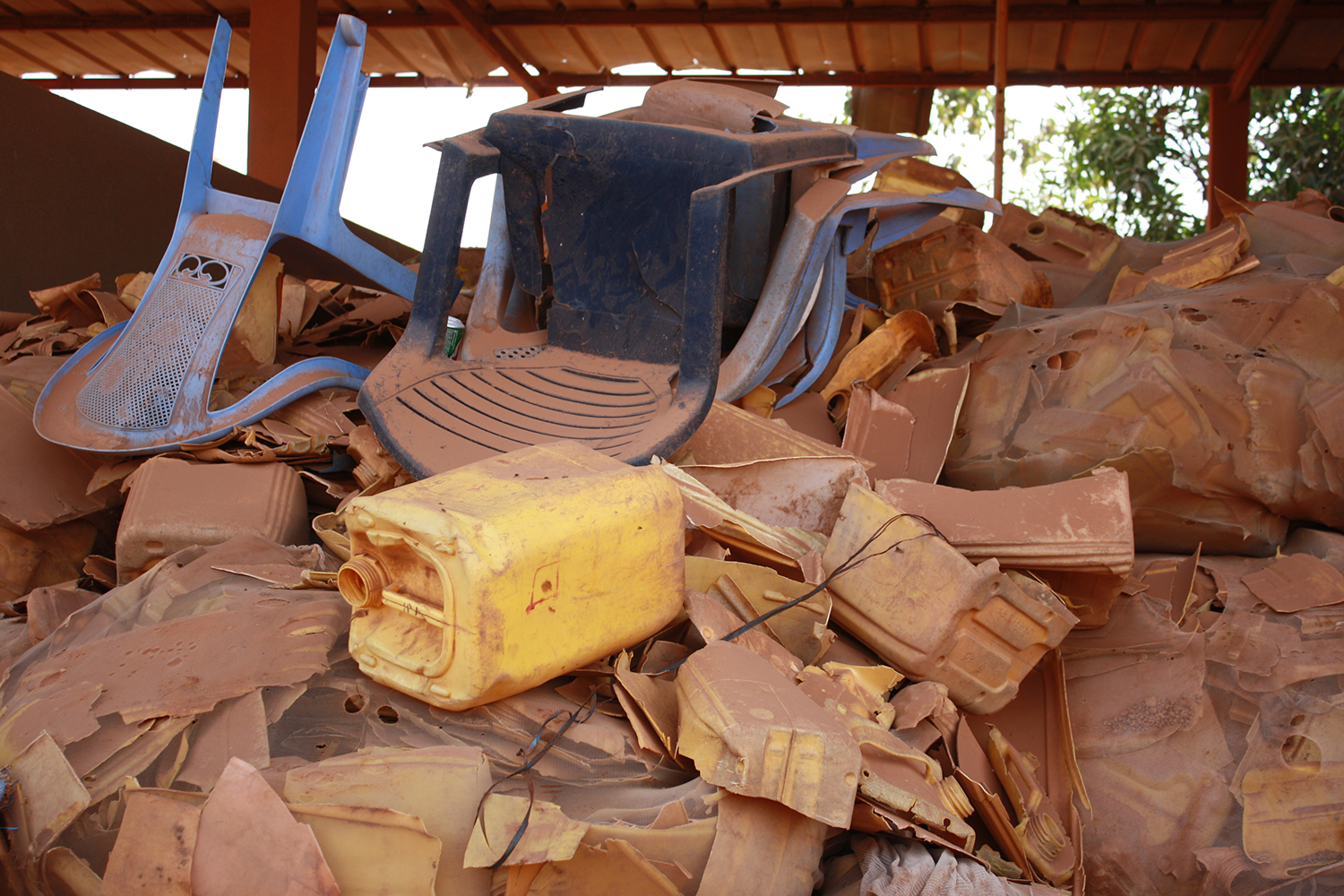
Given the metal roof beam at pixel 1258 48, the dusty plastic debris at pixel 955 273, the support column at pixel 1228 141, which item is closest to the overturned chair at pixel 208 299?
the dusty plastic debris at pixel 955 273

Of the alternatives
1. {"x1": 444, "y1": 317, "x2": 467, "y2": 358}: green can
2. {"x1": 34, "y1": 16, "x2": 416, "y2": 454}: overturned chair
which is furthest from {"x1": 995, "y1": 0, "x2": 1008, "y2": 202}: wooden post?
{"x1": 34, "y1": 16, "x2": 416, "y2": 454}: overturned chair

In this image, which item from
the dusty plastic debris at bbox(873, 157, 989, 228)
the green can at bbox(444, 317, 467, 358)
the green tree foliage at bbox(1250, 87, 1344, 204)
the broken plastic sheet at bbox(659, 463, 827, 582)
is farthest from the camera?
the green tree foliage at bbox(1250, 87, 1344, 204)

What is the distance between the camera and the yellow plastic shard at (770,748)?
155cm

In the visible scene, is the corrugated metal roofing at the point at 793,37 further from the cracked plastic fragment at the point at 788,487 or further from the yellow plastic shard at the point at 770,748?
the yellow plastic shard at the point at 770,748

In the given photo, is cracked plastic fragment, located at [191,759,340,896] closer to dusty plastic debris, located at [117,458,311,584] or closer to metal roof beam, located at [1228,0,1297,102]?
dusty plastic debris, located at [117,458,311,584]

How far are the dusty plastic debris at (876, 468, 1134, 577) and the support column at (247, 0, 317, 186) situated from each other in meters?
5.70

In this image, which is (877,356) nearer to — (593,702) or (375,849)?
(593,702)

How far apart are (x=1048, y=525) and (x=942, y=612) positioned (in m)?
0.36

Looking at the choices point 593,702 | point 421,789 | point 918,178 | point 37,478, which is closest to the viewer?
point 421,789

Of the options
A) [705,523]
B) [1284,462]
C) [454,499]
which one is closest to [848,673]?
[705,523]

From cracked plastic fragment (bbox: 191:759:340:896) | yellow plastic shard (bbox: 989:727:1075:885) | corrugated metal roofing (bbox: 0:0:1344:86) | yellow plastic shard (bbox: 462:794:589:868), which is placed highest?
corrugated metal roofing (bbox: 0:0:1344:86)

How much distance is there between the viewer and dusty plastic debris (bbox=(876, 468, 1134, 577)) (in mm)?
2162

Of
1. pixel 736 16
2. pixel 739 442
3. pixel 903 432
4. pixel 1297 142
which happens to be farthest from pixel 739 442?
pixel 1297 142

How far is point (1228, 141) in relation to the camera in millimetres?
7777
